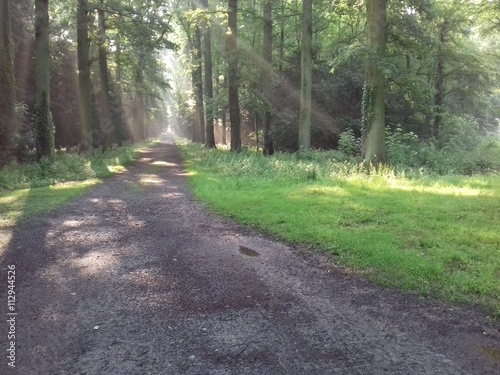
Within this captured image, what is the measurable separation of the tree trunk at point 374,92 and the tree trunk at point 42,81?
12.2 meters

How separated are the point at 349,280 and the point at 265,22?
17.6 metres

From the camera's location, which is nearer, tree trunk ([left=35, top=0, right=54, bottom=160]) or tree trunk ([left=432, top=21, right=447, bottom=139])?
tree trunk ([left=35, top=0, right=54, bottom=160])

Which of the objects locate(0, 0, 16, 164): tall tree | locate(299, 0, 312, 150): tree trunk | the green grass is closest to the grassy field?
the green grass

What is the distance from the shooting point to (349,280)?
16.5 feet

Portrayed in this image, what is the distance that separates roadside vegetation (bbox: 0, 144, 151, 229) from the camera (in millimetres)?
8828

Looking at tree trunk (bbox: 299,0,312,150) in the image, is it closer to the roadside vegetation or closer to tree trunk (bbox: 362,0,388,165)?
tree trunk (bbox: 362,0,388,165)

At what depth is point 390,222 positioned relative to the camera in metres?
6.96

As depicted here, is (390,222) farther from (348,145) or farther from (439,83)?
(439,83)

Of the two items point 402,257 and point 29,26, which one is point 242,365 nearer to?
point 402,257

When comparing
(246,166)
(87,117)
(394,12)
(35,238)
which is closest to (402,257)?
(35,238)

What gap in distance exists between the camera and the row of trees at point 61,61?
15094 millimetres

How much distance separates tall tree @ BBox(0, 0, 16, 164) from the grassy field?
8.76 m

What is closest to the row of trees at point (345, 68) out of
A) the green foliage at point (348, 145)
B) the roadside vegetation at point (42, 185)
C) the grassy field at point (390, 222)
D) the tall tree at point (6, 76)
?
the green foliage at point (348, 145)

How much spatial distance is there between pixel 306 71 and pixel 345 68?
8974mm
